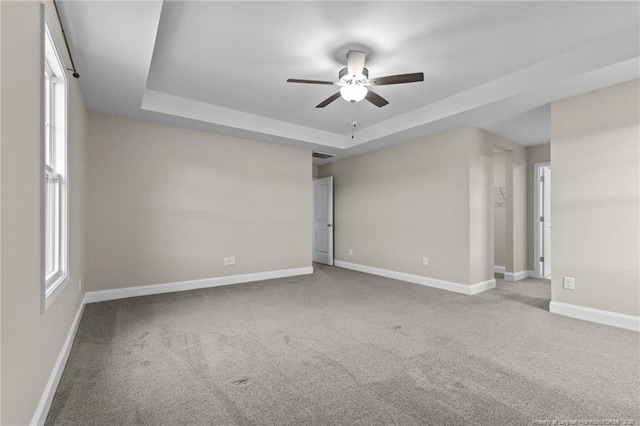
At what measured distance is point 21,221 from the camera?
135 centimetres

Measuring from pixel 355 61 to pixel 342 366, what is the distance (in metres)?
2.57

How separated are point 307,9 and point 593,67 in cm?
264

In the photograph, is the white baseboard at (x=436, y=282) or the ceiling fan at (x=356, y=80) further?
the white baseboard at (x=436, y=282)

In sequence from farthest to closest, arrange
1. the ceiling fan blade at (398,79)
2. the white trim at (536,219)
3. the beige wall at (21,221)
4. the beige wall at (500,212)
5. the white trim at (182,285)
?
the beige wall at (500,212)
the white trim at (536,219)
the white trim at (182,285)
the ceiling fan blade at (398,79)
the beige wall at (21,221)

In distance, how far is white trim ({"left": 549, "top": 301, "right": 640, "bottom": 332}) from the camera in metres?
3.05

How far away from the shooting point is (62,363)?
2166mm

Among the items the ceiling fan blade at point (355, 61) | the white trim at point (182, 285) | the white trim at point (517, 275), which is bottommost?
the white trim at point (517, 275)

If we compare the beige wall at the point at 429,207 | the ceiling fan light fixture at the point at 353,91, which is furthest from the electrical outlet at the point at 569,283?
the ceiling fan light fixture at the point at 353,91

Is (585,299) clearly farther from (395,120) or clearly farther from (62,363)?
(62,363)

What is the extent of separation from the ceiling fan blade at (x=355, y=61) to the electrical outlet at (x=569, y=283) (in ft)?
10.5

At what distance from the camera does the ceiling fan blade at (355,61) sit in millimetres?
2824

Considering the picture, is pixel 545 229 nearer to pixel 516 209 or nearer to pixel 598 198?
pixel 516 209

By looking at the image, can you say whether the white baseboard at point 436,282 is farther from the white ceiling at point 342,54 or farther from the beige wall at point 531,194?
the white ceiling at point 342,54

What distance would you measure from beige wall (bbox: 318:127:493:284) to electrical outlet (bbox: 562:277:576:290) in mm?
1146
